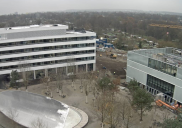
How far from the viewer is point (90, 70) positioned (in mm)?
36656

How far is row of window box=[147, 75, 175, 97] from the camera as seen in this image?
2273cm

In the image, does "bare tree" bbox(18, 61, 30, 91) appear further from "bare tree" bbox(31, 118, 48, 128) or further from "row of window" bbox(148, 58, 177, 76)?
"row of window" bbox(148, 58, 177, 76)

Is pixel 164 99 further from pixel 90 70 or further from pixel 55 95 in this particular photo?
pixel 90 70

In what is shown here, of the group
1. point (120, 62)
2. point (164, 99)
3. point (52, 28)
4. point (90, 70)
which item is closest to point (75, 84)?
point (90, 70)

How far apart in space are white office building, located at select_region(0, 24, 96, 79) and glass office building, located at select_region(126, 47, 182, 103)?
963 centimetres

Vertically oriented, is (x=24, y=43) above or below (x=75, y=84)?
above

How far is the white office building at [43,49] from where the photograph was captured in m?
29.6

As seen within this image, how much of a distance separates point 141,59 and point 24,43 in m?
19.0

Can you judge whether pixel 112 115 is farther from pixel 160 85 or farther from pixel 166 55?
pixel 166 55

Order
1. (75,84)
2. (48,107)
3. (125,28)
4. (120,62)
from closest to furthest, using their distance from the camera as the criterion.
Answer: (48,107), (75,84), (120,62), (125,28)

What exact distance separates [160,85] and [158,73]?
1632 millimetres

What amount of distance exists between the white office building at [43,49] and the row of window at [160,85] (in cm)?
1314

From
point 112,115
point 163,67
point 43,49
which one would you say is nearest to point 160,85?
point 163,67

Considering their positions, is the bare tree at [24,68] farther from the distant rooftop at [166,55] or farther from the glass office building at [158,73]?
the distant rooftop at [166,55]
